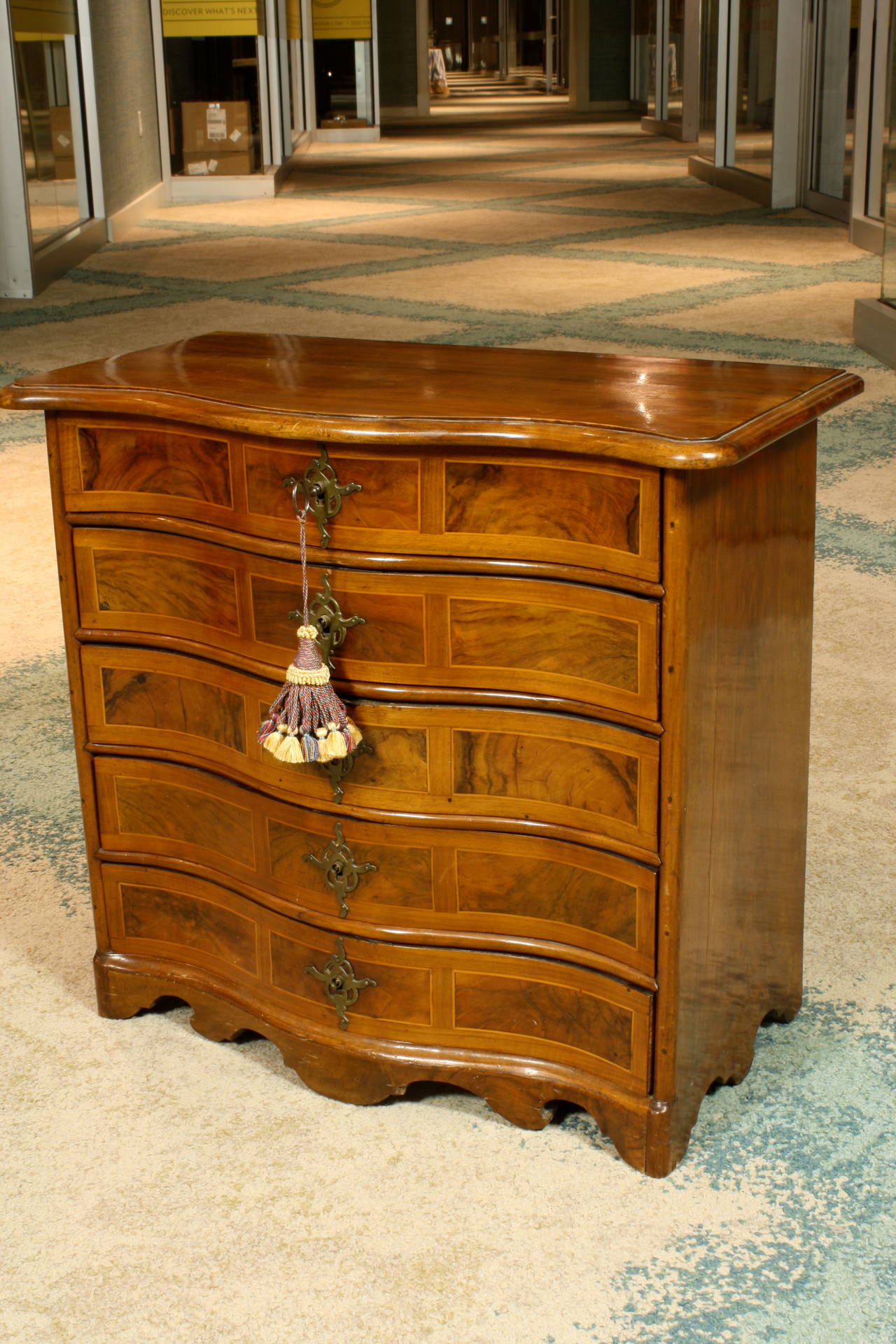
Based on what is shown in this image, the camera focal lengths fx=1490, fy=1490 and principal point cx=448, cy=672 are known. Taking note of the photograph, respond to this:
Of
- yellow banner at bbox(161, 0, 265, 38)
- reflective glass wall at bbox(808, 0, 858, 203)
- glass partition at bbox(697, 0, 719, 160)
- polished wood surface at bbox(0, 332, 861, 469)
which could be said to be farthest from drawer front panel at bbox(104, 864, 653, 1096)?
glass partition at bbox(697, 0, 719, 160)

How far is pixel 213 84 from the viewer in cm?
1338

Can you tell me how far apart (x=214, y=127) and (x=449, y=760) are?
12.8 m

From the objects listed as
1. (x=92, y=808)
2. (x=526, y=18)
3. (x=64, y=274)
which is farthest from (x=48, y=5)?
(x=526, y=18)

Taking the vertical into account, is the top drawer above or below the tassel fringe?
above

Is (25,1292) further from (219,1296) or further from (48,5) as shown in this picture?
(48,5)

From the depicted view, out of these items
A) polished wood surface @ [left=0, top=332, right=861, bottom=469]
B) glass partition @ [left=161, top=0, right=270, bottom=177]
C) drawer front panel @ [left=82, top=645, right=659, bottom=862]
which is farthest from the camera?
glass partition @ [left=161, top=0, right=270, bottom=177]

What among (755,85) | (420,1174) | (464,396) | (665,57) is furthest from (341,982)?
(665,57)

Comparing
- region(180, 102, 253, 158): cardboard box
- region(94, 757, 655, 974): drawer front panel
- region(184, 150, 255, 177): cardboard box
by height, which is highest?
region(180, 102, 253, 158): cardboard box

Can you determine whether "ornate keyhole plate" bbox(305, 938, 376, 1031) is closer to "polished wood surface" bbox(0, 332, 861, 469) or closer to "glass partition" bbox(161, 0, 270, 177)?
"polished wood surface" bbox(0, 332, 861, 469)

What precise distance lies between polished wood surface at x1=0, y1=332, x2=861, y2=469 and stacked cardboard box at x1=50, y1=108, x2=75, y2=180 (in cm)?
784

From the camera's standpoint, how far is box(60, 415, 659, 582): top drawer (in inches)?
64.2

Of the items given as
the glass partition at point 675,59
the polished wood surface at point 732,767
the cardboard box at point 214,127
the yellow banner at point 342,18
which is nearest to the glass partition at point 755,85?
the cardboard box at point 214,127

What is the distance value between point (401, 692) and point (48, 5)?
8733 millimetres

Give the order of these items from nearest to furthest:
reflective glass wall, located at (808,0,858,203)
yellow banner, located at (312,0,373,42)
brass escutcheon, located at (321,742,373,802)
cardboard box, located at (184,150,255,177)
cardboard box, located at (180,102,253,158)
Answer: brass escutcheon, located at (321,742,373,802), reflective glass wall, located at (808,0,858,203), cardboard box, located at (180,102,253,158), cardboard box, located at (184,150,255,177), yellow banner, located at (312,0,373,42)
